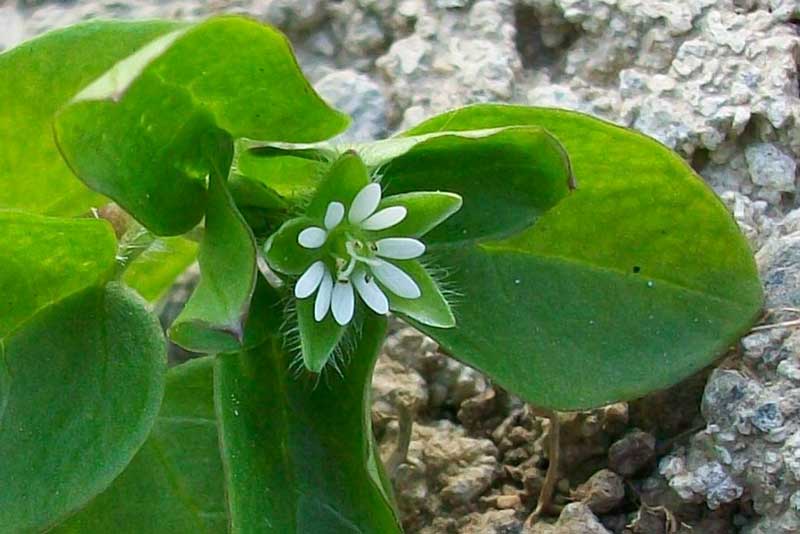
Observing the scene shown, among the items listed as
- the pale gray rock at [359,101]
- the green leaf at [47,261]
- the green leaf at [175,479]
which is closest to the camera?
the green leaf at [47,261]

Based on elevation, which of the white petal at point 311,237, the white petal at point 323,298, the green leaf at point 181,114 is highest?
the green leaf at point 181,114

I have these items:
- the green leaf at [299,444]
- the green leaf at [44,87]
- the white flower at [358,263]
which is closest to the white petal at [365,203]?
the white flower at [358,263]

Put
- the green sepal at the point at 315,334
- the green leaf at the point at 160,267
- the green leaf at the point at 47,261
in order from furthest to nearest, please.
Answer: the green leaf at the point at 160,267 → the green leaf at the point at 47,261 → the green sepal at the point at 315,334

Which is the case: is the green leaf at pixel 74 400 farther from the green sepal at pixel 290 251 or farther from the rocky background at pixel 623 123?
the rocky background at pixel 623 123

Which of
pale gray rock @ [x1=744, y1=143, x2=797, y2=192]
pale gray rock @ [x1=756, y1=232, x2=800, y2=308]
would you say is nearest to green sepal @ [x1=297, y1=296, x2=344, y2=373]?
pale gray rock @ [x1=756, y1=232, x2=800, y2=308]

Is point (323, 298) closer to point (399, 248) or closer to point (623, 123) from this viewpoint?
point (399, 248)

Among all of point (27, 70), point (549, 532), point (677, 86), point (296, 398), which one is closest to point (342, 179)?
point (296, 398)

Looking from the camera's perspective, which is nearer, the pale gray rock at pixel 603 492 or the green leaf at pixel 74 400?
the green leaf at pixel 74 400

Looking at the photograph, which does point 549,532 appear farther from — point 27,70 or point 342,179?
point 27,70
